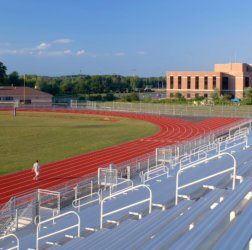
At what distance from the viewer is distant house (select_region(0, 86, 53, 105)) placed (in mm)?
75688

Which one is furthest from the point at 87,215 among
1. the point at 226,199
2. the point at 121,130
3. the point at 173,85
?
the point at 173,85

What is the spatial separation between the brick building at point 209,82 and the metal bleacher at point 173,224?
81.2m

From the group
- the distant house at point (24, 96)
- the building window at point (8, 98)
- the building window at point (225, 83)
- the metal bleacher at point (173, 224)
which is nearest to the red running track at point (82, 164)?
the metal bleacher at point (173, 224)

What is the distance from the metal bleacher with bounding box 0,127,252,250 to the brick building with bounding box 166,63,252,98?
8123 cm

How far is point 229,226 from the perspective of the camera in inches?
246

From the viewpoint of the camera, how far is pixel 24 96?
251 ft

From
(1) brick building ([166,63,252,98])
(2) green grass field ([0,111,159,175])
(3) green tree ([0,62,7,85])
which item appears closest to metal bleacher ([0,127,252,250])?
(2) green grass field ([0,111,159,175])

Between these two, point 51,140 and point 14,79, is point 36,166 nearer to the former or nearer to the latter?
point 51,140

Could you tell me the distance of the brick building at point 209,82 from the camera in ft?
297

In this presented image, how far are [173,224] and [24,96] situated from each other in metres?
72.8

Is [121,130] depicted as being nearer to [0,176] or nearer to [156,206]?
[0,176]

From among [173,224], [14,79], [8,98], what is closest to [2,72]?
[14,79]

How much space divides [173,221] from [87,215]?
369 cm

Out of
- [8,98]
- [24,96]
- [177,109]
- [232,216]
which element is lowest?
[232,216]
